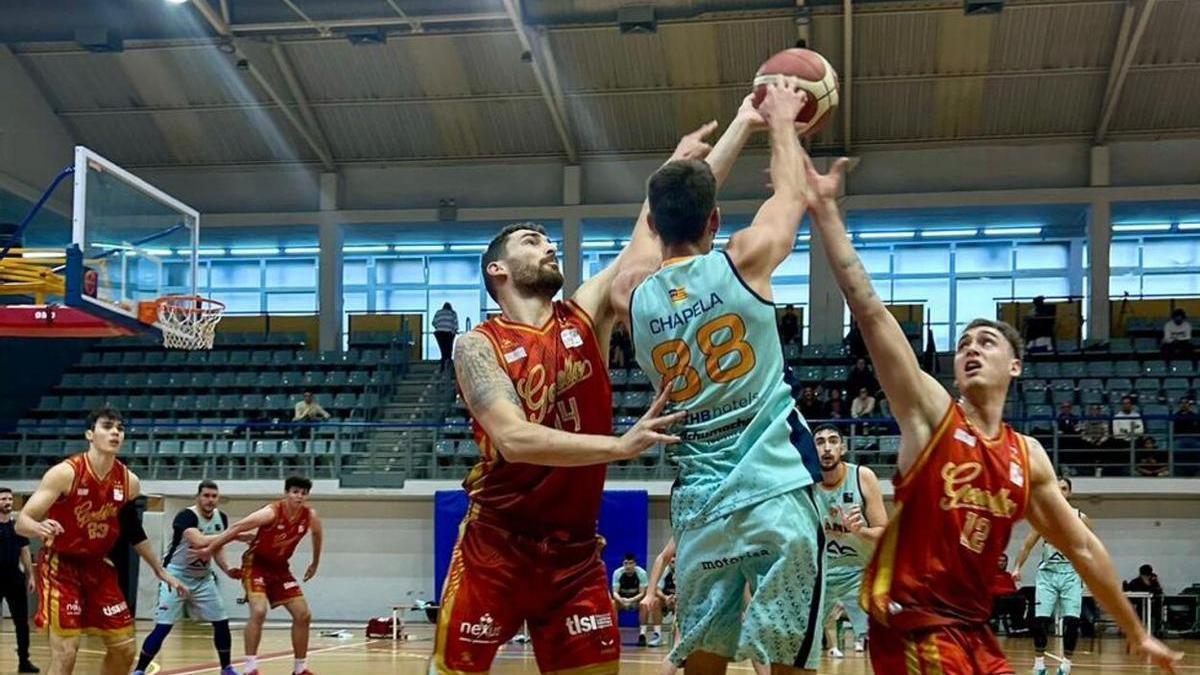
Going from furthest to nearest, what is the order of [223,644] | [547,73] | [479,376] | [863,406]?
1. [547,73]
2. [863,406]
3. [223,644]
4. [479,376]

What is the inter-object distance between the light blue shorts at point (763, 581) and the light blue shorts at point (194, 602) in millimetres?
8558

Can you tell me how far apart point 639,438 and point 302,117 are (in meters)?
23.5

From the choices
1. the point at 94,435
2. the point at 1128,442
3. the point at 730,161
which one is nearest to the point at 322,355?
the point at 1128,442

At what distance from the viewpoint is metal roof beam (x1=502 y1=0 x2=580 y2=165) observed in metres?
22.2

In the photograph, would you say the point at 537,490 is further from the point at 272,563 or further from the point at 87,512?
the point at 272,563

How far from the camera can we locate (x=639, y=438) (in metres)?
3.96

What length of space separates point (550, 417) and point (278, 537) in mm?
8096

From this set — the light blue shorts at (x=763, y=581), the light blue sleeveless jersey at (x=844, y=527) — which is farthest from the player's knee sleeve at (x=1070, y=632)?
the light blue shorts at (x=763, y=581)

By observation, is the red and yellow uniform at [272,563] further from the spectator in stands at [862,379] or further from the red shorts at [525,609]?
the spectator in stands at [862,379]

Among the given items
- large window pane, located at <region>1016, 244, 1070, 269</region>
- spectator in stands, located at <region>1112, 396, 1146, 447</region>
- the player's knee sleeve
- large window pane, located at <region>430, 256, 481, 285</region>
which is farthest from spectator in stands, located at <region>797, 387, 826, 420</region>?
large window pane, located at <region>430, 256, 481, 285</region>

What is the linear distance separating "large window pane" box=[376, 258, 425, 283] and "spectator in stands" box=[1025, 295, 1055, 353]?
48.5ft

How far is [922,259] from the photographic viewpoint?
101 ft

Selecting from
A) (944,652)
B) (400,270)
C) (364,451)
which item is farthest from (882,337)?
(400,270)

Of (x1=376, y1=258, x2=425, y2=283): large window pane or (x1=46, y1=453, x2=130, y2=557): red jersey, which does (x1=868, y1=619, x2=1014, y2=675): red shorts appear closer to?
(x1=46, y1=453, x2=130, y2=557): red jersey
